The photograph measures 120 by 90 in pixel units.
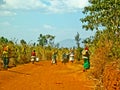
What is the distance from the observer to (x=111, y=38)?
76.3 feet

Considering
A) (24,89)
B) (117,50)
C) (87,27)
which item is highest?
(87,27)

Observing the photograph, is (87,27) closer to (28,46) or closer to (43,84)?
(28,46)

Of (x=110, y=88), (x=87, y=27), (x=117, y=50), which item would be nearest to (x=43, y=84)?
(x=117, y=50)

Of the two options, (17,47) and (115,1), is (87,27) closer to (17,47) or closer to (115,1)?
(115,1)

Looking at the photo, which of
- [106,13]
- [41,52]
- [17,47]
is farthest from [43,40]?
[106,13]

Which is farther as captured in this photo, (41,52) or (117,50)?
(41,52)

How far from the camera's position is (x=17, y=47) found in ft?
136

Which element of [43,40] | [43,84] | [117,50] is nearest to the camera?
[117,50]

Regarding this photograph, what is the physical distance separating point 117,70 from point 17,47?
28.2 metres

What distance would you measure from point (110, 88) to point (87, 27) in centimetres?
2400

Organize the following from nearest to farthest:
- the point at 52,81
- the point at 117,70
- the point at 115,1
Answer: the point at 117,70
the point at 52,81
the point at 115,1

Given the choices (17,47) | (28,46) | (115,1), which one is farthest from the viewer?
(28,46)

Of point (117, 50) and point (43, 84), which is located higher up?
point (117, 50)

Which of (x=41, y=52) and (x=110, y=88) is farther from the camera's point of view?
(x=41, y=52)
